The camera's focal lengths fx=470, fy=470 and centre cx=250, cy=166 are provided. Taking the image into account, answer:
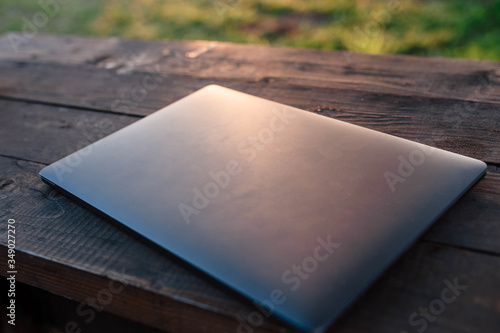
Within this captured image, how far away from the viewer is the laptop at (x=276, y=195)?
1.41ft

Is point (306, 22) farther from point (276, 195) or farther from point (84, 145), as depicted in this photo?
point (276, 195)

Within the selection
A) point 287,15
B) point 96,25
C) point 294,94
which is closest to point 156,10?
point 96,25

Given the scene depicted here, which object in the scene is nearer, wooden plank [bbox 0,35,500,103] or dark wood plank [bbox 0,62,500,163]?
dark wood plank [bbox 0,62,500,163]

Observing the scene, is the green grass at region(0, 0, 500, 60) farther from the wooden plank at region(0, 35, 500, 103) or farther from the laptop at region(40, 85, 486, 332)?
the laptop at region(40, 85, 486, 332)

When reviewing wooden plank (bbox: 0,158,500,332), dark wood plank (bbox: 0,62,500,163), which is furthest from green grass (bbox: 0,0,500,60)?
wooden plank (bbox: 0,158,500,332)

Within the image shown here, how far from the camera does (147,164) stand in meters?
0.61

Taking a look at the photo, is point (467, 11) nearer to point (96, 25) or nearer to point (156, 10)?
point (156, 10)

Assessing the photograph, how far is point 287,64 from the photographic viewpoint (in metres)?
1.07

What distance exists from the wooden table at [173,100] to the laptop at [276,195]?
0.10ft

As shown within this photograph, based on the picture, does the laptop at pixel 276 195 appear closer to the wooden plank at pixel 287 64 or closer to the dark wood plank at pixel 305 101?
the dark wood plank at pixel 305 101

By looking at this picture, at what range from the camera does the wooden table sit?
1.50 ft

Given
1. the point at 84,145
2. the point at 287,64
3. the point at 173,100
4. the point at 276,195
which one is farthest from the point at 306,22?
the point at 276,195

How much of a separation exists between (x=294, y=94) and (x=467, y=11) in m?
2.19

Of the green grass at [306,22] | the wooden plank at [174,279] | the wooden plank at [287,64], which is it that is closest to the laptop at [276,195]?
the wooden plank at [174,279]
